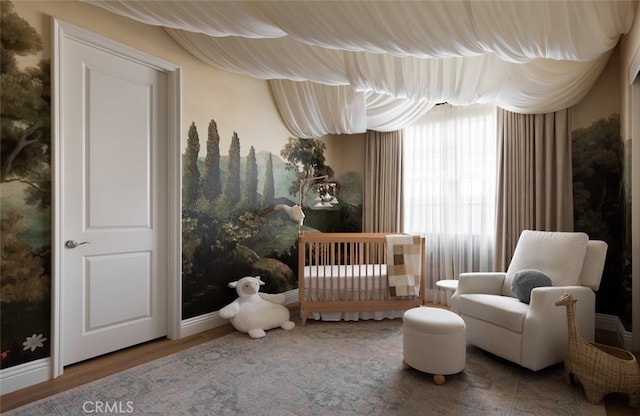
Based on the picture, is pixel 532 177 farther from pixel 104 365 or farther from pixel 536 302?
pixel 104 365

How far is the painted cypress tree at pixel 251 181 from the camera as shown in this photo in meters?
3.61

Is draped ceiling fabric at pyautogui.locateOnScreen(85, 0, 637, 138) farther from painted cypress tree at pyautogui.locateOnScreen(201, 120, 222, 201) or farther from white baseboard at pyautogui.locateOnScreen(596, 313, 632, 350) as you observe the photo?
white baseboard at pyautogui.locateOnScreen(596, 313, 632, 350)

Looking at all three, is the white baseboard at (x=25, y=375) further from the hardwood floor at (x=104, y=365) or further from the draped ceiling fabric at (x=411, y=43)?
the draped ceiling fabric at (x=411, y=43)

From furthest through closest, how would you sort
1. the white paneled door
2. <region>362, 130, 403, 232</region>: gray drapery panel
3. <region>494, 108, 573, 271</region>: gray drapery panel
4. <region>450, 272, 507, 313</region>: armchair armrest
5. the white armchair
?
1. <region>362, 130, 403, 232</region>: gray drapery panel
2. <region>494, 108, 573, 271</region>: gray drapery panel
3. <region>450, 272, 507, 313</region>: armchair armrest
4. the white paneled door
5. the white armchair

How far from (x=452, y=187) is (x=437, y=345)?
2.30m

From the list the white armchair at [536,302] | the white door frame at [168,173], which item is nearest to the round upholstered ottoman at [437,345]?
the white armchair at [536,302]

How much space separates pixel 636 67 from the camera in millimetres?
2451

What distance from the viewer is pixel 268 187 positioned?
12.7 feet

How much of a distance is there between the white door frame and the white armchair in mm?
2391

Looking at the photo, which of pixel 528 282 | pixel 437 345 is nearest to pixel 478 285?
pixel 528 282

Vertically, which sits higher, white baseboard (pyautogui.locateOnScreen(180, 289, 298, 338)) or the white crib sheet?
the white crib sheet

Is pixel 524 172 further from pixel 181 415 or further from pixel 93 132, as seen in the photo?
pixel 93 132

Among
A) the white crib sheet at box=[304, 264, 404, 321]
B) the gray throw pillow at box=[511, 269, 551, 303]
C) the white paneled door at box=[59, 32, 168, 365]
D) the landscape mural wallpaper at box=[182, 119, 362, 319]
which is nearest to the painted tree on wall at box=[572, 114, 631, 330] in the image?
the gray throw pillow at box=[511, 269, 551, 303]

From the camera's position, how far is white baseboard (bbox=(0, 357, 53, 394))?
2.09 m
